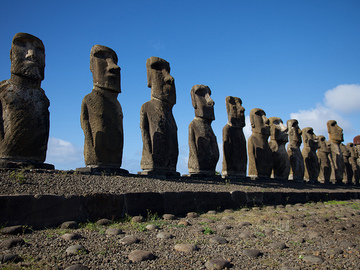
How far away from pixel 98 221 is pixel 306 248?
2.59 m

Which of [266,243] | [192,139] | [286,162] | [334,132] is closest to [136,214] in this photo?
[266,243]

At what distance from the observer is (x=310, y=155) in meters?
16.1

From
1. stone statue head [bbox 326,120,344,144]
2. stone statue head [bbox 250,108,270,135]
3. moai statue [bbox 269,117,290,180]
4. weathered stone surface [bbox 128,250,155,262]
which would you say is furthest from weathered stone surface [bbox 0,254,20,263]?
stone statue head [bbox 326,120,344,144]

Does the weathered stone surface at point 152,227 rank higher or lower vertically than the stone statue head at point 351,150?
lower

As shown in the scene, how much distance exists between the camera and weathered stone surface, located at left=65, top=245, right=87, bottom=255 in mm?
3061

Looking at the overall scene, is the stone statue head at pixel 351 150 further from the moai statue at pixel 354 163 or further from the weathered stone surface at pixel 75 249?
the weathered stone surface at pixel 75 249

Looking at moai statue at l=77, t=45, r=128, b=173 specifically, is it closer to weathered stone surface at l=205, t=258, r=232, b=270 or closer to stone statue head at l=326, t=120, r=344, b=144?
weathered stone surface at l=205, t=258, r=232, b=270

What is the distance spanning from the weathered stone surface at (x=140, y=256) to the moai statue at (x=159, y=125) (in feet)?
16.2

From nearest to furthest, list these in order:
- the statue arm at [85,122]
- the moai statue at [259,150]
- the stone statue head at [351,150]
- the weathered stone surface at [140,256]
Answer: the weathered stone surface at [140,256] < the statue arm at [85,122] < the moai statue at [259,150] < the stone statue head at [351,150]

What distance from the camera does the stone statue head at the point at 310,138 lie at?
642 inches

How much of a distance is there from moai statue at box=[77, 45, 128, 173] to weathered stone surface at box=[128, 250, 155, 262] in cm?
399

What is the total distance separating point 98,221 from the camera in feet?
14.7

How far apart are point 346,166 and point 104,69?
16757 millimetres

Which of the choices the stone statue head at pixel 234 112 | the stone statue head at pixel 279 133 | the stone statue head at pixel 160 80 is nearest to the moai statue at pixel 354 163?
the stone statue head at pixel 279 133
